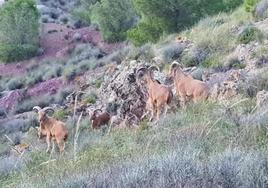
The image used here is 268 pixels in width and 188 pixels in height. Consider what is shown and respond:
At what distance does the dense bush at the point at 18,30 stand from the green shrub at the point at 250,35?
25.0 metres

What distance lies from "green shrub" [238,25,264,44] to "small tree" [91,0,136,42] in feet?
69.7

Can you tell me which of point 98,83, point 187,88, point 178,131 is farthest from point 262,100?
point 98,83

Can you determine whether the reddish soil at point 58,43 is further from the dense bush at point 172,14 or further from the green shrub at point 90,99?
the green shrub at point 90,99

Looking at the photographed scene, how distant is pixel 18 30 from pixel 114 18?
6.47m

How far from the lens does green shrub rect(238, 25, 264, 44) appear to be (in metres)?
16.3

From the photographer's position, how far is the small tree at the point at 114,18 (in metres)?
38.6

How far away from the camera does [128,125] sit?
11.9 metres

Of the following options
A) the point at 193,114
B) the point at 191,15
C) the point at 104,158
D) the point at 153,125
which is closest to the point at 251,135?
the point at 104,158

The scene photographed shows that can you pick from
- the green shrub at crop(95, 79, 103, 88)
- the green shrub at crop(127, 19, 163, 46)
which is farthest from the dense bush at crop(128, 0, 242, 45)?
the green shrub at crop(95, 79, 103, 88)

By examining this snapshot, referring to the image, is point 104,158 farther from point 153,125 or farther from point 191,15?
point 191,15

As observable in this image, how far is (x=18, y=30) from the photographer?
40.3 m

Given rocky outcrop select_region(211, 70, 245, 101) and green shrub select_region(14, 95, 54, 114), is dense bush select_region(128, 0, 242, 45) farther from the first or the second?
rocky outcrop select_region(211, 70, 245, 101)

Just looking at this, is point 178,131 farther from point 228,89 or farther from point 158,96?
point 228,89

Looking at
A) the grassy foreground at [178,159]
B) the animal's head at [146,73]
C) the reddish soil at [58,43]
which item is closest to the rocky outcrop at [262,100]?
the grassy foreground at [178,159]
